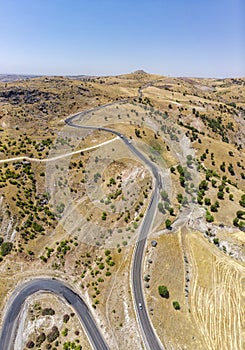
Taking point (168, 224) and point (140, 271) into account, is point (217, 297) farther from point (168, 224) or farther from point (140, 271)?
point (168, 224)

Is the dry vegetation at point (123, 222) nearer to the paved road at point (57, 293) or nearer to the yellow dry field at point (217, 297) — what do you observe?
the yellow dry field at point (217, 297)

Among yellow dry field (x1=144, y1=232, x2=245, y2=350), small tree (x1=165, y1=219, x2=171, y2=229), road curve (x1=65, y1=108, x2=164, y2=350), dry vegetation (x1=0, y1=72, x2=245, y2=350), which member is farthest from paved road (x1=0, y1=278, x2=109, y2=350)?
small tree (x1=165, y1=219, x2=171, y2=229)

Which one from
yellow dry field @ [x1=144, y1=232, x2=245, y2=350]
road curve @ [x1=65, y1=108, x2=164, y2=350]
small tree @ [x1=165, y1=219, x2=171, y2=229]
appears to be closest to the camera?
yellow dry field @ [x1=144, y1=232, x2=245, y2=350]

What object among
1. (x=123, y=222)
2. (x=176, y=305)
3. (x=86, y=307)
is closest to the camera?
(x=176, y=305)

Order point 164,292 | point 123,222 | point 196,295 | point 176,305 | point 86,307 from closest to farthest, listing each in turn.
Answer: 1. point 176,305
2. point 196,295
3. point 164,292
4. point 86,307
5. point 123,222

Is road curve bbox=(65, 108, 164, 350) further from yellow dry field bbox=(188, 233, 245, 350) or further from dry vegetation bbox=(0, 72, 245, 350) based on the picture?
yellow dry field bbox=(188, 233, 245, 350)

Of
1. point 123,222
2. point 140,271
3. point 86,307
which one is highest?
point 123,222

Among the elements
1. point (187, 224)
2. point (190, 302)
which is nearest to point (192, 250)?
point (187, 224)

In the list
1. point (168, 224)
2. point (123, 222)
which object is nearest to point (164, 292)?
point (168, 224)
